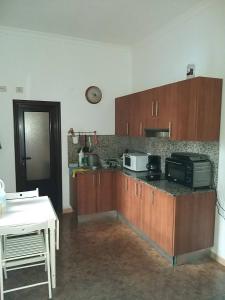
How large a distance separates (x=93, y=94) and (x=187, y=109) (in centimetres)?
211

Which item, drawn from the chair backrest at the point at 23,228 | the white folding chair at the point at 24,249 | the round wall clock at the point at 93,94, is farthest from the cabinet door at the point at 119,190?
the chair backrest at the point at 23,228

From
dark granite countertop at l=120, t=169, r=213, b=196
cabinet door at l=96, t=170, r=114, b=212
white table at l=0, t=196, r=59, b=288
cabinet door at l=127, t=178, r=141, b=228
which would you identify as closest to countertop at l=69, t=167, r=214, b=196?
dark granite countertop at l=120, t=169, r=213, b=196

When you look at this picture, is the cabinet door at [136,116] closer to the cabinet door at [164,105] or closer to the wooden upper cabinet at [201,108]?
the cabinet door at [164,105]

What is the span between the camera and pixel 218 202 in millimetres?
2719

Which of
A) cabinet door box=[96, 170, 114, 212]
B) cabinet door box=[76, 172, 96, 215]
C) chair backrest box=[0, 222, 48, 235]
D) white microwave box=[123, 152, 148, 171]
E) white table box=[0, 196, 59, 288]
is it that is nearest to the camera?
chair backrest box=[0, 222, 48, 235]

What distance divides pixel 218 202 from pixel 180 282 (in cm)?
98

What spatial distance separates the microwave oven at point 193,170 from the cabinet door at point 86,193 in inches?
59.1

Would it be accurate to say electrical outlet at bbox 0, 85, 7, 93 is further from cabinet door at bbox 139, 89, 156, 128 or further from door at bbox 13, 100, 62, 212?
cabinet door at bbox 139, 89, 156, 128

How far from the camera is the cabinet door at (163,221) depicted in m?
2.63

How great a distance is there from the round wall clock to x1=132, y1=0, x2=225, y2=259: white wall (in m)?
0.87

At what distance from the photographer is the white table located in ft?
6.68

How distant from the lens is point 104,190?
3979 millimetres

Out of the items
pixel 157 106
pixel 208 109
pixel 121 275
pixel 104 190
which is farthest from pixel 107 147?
pixel 121 275

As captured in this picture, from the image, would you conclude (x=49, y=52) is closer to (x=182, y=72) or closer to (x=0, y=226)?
(x=182, y=72)
